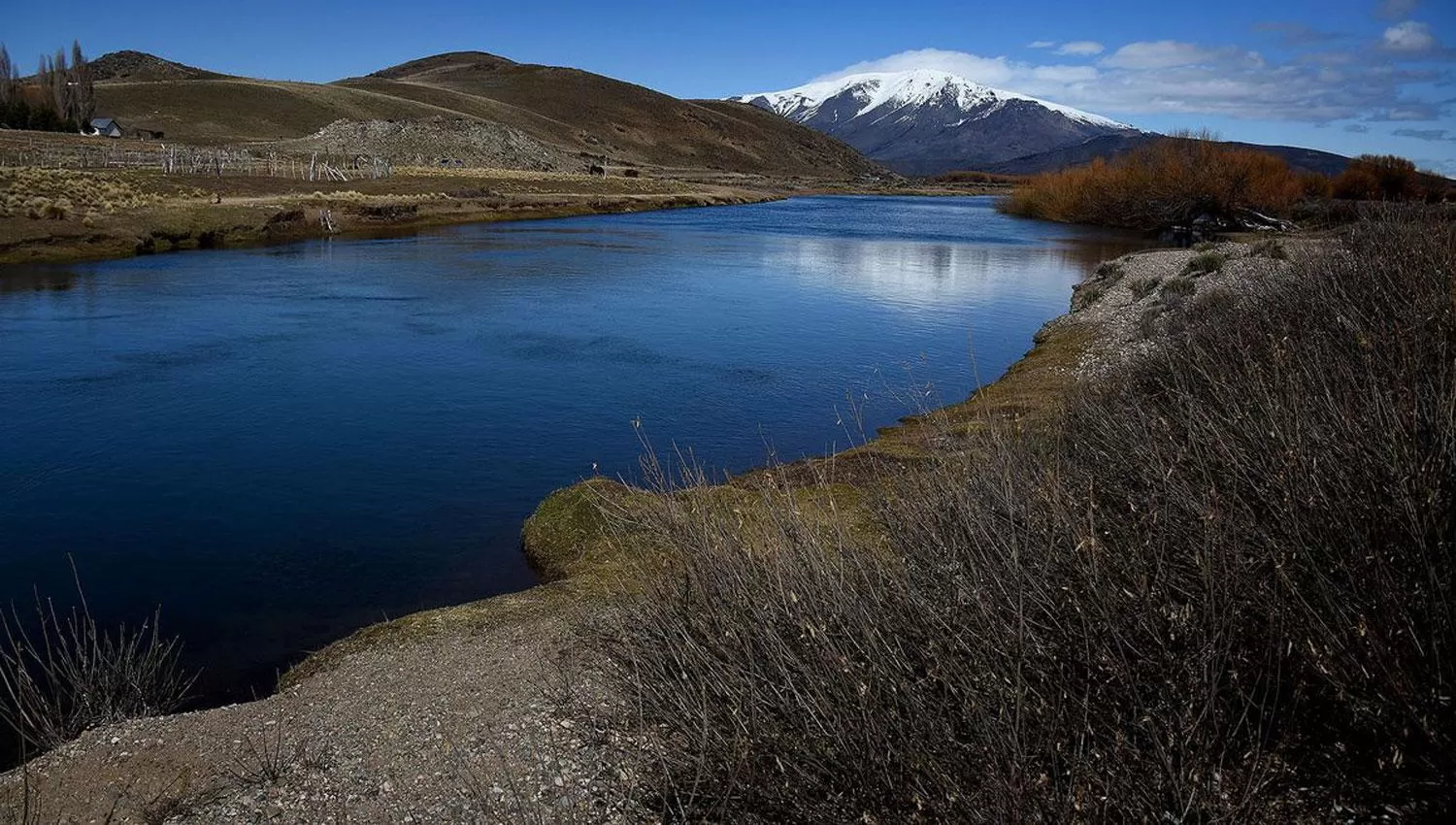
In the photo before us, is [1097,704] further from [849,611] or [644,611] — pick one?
[644,611]

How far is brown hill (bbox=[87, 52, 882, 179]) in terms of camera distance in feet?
374

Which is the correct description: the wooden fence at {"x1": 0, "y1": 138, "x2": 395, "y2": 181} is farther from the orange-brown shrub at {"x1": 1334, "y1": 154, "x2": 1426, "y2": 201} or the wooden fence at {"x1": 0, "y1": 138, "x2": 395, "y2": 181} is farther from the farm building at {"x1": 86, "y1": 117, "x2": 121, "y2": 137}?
the orange-brown shrub at {"x1": 1334, "y1": 154, "x2": 1426, "y2": 201}

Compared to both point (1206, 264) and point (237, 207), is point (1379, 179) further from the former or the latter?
point (237, 207)

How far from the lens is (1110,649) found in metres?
4.13

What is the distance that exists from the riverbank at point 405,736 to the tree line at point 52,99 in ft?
317

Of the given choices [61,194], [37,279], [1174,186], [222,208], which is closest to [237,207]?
[222,208]

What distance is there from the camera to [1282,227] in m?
48.2

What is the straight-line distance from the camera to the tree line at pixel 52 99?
284 ft

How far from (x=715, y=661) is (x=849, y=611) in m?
0.66

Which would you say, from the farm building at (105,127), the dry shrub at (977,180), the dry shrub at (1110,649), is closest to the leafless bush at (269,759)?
the dry shrub at (1110,649)

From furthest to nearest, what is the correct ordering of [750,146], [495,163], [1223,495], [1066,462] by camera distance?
[750,146] < [495,163] < [1066,462] < [1223,495]

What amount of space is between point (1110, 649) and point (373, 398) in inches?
684

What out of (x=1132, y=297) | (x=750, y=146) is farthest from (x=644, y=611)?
(x=750, y=146)

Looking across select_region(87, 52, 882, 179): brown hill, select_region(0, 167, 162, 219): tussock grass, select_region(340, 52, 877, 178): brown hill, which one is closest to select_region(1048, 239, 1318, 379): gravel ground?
select_region(0, 167, 162, 219): tussock grass
